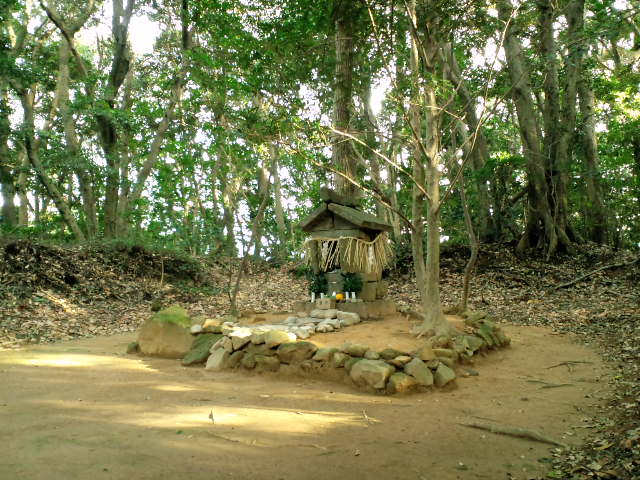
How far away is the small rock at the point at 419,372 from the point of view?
17.5 feet

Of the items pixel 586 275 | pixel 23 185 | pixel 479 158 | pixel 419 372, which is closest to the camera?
pixel 419 372

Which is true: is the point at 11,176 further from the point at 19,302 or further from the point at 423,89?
the point at 423,89

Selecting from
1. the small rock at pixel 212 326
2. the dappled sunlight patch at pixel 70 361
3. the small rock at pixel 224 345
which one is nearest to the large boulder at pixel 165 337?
the small rock at pixel 212 326

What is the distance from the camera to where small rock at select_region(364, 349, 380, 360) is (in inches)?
220

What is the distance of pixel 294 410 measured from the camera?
14.7ft

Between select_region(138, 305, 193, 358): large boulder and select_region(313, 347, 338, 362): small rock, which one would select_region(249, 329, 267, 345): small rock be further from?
select_region(138, 305, 193, 358): large boulder

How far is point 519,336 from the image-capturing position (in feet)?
28.1

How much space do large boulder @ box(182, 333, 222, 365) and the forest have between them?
87 centimetres

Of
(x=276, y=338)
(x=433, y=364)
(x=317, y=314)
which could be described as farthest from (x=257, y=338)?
(x=433, y=364)

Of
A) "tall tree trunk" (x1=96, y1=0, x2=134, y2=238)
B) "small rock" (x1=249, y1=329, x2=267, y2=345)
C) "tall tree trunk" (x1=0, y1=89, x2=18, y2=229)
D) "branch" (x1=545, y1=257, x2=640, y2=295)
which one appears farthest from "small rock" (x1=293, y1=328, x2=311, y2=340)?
"tall tree trunk" (x1=0, y1=89, x2=18, y2=229)

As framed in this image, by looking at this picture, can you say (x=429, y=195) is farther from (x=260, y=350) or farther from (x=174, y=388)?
(x=174, y=388)

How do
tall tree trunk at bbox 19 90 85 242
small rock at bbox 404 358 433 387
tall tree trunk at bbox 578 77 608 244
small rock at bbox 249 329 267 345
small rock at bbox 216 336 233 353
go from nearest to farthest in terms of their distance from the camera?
small rock at bbox 404 358 433 387, small rock at bbox 249 329 267 345, small rock at bbox 216 336 233 353, tall tree trunk at bbox 19 90 85 242, tall tree trunk at bbox 578 77 608 244

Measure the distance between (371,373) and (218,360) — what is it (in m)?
2.35

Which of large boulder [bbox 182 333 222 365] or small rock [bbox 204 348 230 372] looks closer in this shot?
small rock [bbox 204 348 230 372]
